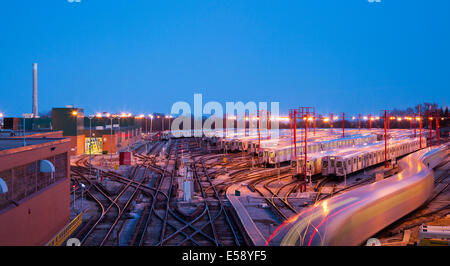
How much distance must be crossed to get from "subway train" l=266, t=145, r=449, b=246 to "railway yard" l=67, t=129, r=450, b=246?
279mm

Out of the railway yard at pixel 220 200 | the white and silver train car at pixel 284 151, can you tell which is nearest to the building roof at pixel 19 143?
the railway yard at pixel 220 200

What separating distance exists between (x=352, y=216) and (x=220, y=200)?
9.31 m

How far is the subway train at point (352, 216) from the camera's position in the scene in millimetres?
8680

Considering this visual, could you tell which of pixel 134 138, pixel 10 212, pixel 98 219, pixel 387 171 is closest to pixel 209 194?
A: pixel 98 219

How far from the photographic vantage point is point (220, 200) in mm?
18547

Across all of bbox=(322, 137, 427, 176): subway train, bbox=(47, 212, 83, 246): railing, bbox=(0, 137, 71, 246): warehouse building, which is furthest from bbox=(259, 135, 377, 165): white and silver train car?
bbox=(0, 137, 71, 246): warehouse building

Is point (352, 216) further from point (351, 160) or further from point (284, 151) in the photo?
point (284, 151)

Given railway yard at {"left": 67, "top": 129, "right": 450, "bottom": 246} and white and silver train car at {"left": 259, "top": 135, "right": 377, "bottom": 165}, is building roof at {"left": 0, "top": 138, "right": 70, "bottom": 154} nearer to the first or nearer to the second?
railway yard at {"left": 67, "top": 129, "right": 450, "bottom": 246}

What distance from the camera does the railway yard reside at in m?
12.6

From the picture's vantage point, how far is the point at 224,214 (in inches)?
621

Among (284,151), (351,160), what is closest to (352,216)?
(351,160)
